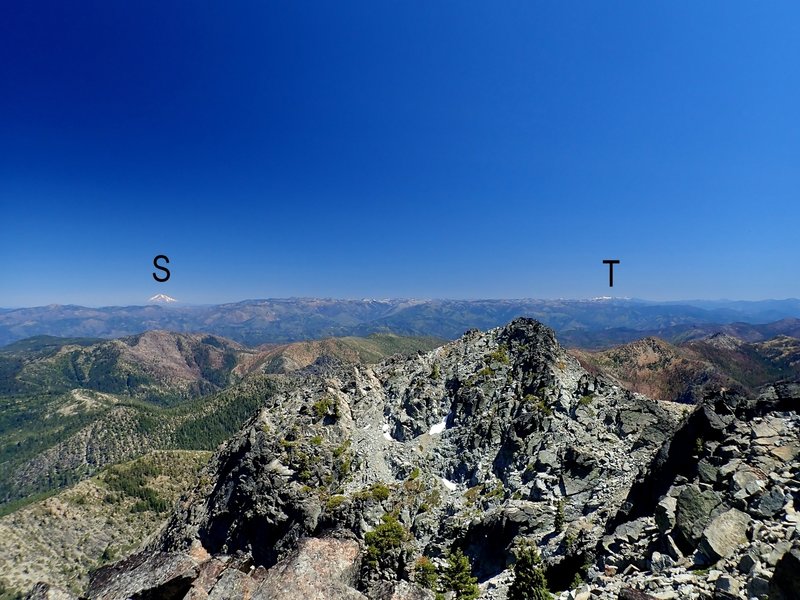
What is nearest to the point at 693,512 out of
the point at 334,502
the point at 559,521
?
the point at 559,521

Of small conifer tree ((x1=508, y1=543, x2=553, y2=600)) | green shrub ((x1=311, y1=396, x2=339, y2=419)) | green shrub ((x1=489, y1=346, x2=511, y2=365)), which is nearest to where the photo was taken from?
small conifer tree ((x1=508, y1=543, x2=553, y2=600))

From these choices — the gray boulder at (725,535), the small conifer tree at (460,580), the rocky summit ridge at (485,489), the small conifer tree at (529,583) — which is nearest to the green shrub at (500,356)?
the rocky summit ridge at (485,489)

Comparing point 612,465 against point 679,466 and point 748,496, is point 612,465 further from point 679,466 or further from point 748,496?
point 748,496

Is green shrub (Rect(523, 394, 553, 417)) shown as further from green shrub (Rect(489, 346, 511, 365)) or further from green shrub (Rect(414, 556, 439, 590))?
green shrub (Rect(414, 556, 439, 590))

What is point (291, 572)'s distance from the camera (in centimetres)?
3042

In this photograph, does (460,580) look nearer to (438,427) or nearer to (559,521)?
(559,521)

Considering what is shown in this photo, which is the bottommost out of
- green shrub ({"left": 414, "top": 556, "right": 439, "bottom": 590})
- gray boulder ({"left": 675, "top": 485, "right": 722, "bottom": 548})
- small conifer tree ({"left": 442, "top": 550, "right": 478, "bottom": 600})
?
green shrub ({"left": 414, "top": 556, "right": 439, "bottom": 590})

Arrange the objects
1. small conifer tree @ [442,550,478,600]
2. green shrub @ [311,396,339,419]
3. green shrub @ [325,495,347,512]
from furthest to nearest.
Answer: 1. green shrub @ [311,396,339,419]
2. green shrub @ [325,495,347,512]
3. small conifer tree @ [442,550,478,600]

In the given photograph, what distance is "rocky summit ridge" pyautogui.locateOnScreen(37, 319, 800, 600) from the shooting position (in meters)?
23.2

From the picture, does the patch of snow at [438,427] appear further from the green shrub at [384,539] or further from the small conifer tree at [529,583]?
→ the small conifer tree at [529,583]

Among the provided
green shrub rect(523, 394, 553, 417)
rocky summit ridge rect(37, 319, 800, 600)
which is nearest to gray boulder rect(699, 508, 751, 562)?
rocky summit ridge rect(37, 319, 800, 600)

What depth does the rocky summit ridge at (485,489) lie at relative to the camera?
76.0 ft

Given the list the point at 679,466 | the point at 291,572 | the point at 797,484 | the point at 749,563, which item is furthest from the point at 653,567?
the point at 291,572

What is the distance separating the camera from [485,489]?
57.6 meters
